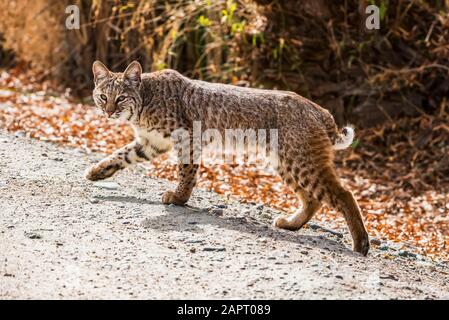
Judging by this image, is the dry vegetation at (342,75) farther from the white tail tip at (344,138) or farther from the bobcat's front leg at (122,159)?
the white tail tip at (344,138)

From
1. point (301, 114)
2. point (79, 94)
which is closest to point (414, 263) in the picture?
point (301, 114)

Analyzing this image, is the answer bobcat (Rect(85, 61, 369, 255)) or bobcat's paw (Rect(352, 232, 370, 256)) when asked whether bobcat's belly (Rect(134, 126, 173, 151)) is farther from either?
bobcat's paw (Rect(352, 232, 370, 256))

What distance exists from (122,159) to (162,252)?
1688 millimetres

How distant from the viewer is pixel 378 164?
981 centimetres

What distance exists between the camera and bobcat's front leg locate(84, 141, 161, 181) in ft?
22.6

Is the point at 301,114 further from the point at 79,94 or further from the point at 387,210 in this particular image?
the point at 79,94

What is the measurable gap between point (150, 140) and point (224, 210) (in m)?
0.84

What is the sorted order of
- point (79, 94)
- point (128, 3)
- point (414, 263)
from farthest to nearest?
point (79, 94) → point (128, 3) → point (414, 263)

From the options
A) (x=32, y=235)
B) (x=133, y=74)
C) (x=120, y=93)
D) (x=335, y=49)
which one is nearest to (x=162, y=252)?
(x=32, y=235)

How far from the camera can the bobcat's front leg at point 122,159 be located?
22.6 ft

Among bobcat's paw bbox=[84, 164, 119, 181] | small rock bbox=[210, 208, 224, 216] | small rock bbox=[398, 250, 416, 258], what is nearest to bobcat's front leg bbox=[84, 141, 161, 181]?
bobcat's paw bbox=[84, 164, 119, 181]

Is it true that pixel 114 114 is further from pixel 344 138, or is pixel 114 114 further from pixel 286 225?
pixel 344 138

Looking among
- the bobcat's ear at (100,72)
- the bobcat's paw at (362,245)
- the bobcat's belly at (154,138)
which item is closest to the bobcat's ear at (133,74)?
the bobcat's ear at (100,72)

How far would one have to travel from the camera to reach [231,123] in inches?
265
